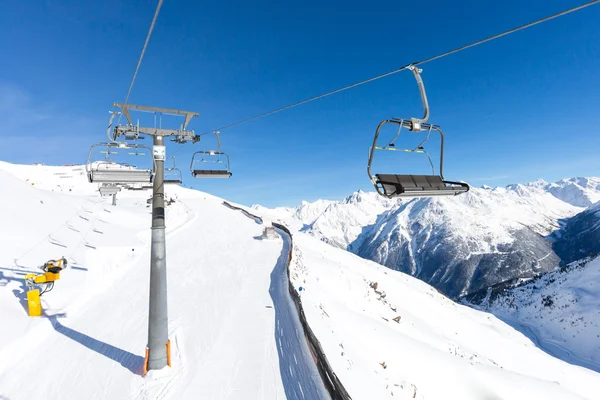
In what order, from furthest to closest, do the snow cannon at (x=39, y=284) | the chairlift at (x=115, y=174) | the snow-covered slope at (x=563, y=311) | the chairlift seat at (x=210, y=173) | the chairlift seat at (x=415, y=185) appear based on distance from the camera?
the snow-covered slope at (x=563, y=311)
the snow cannon at (x=39, y=284)
the chairlift seat at (x=210, y=173)
the chairlift at (x=115, y=174)
the chairlift seat at (x=415, y=185)

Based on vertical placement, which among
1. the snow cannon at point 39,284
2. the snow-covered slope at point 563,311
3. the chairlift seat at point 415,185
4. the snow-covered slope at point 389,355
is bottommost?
the snow-covered slope at point 563,311

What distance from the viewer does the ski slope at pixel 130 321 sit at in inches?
372

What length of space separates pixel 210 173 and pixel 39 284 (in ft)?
37.3

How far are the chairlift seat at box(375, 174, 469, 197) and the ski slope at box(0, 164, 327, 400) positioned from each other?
20.8 feet

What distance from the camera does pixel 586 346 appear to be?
73.7 metres

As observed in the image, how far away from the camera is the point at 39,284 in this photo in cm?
1536

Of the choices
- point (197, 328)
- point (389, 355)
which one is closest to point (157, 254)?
point (197, 328)

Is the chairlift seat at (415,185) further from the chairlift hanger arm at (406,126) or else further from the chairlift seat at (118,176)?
the chairlift seat at (118,176)

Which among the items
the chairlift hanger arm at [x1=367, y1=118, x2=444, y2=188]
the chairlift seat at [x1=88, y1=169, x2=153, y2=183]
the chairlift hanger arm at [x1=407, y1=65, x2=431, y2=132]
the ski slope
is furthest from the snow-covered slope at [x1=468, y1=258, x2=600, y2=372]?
the chairlift seat at [x1=88, y1=169, x2=153, y2=183]

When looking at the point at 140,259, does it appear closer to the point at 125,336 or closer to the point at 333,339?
the point at 125,336

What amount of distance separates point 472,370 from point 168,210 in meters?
43.6

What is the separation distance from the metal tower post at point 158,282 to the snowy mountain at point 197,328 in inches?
25.1

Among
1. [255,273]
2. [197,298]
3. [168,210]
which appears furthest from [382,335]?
[168,210]

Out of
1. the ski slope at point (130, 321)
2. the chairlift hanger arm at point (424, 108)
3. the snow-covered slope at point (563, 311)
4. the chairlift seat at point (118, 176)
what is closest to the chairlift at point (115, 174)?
the chairlift seat at point (118, 176)
